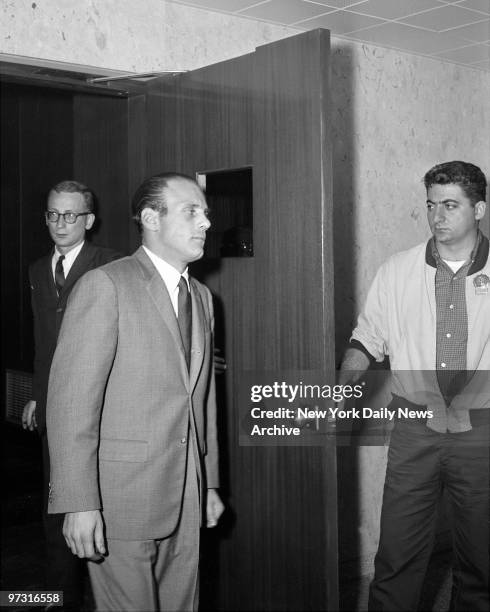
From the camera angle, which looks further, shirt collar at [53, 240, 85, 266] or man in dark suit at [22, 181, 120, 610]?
shirt collar at [53, 240, 85, 266]

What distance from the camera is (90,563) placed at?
6.26 feet

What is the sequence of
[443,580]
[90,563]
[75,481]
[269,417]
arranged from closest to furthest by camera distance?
[75,481]
[90,563]
[269,417]
[443,580]

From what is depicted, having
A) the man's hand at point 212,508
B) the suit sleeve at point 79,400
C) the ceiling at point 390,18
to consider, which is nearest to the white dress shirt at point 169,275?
the suit sleeve at point 79,400

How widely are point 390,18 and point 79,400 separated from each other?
2.14 meters

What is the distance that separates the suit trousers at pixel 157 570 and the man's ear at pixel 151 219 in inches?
23.4

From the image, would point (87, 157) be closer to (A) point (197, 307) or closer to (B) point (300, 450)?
(A) point (197, 307)

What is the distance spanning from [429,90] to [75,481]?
108 inches

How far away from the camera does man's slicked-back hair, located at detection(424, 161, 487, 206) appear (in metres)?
2.74

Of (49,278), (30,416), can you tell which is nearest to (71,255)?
(49,278)

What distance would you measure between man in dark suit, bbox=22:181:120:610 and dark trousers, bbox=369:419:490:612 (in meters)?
1.14

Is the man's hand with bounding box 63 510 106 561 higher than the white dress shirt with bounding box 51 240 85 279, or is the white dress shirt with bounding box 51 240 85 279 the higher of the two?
the white dress shirt with bounding box 51 240 85 279

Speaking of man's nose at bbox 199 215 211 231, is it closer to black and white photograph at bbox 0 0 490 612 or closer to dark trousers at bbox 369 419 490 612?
black and white photograph at bbox 0 0 490 612

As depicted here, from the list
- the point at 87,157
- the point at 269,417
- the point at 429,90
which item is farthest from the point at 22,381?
the point at 429,90

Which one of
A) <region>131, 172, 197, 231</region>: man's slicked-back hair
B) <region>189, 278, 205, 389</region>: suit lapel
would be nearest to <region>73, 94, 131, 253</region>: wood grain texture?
<region>131, 172, 197, 231</region>: man's slicked-back hair
